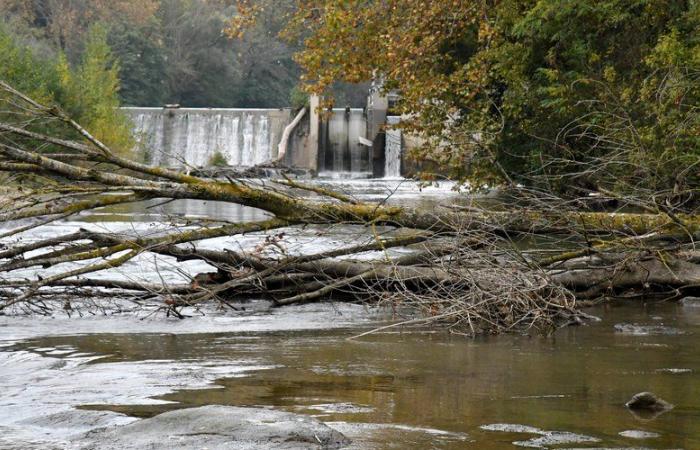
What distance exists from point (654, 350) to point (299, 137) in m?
43.0

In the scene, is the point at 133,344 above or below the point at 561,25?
below

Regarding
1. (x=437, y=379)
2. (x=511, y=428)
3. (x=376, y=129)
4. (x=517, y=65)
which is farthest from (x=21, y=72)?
(x=511, y=428)

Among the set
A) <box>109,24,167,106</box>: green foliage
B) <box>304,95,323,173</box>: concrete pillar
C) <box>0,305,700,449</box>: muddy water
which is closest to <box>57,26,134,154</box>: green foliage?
<box>304,95,323,173</box>: concrete pillar

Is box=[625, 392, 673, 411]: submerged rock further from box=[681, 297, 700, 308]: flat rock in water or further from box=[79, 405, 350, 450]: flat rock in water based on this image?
box=[681, 297, 700, 308]: flat rock in water

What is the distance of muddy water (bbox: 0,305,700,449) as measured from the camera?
6.07 metres

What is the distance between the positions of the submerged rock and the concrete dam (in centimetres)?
4023

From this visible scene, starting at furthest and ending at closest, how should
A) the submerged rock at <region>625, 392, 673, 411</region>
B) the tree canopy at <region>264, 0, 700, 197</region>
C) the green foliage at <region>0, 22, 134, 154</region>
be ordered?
the green foliage at <region>0, 22, 134, 154</region> → the tree canopy at <region>264, 0, 700, 197</region> → the submerged rock at <region>625, 392, 673, 411</region>

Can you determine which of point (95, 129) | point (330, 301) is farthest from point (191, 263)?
point (95, 129)

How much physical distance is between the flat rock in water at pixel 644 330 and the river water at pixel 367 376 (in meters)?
0.02

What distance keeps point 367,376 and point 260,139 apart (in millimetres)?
46919

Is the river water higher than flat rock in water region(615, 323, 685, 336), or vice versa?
flat rock in water region(615, 323, 685, 336)

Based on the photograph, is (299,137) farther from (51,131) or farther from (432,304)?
(432,304)

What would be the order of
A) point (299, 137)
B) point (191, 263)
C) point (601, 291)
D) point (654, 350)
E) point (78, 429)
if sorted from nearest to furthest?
point (78, 429) → point (654, 350) → point (601, 291) → point (191, 263) → point (299, 137)

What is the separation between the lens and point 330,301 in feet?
38.6
